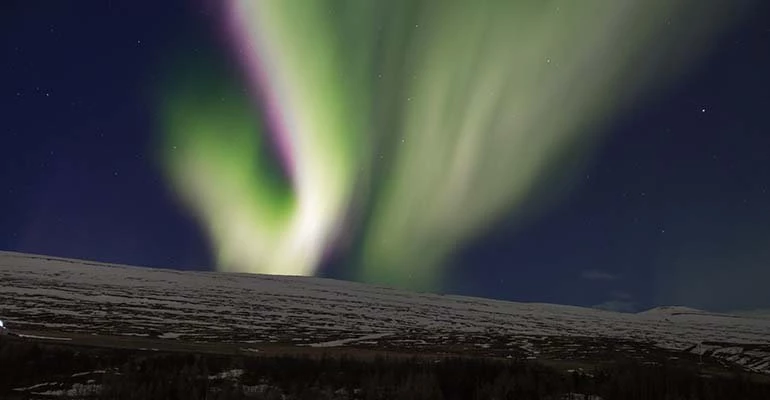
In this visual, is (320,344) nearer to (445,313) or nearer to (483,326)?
(483,326)

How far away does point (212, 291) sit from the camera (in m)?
63.5

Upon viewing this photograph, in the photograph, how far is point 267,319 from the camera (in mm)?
44500

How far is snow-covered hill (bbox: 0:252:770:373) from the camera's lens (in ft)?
108

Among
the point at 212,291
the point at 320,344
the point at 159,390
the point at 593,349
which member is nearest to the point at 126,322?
the point at 320,344

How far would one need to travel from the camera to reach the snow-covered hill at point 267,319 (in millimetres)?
32844

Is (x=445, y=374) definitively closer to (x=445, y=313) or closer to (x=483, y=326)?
(x=483, y=326)

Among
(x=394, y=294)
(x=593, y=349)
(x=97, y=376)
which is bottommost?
(x=97, y=376)

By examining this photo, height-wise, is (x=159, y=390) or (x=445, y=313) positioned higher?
(x=445, y=313)

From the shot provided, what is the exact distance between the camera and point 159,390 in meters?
15.4

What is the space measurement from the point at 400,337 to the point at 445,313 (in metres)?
28.8

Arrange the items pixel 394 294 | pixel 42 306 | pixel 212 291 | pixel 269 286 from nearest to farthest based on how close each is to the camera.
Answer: pixel 42 306 → pixel 212 291 → pixel 269 286 → pixel 394 294

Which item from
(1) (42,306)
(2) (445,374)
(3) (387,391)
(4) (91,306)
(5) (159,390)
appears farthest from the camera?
(4) (91,306)

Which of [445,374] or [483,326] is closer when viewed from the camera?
[445,374]

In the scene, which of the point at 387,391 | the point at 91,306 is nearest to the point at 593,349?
the point at 387,391
